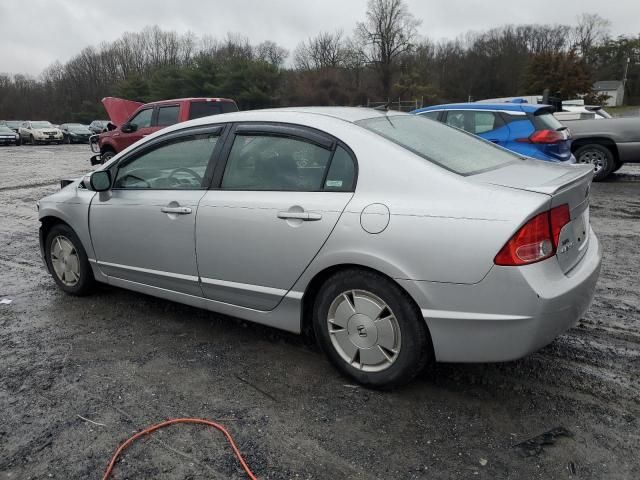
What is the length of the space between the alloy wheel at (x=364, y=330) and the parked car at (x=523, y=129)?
6074mm

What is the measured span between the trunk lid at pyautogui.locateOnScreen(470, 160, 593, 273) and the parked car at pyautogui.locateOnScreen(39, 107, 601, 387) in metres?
0.01

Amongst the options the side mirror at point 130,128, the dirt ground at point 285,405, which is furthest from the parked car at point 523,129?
the side mirror at point 130,128

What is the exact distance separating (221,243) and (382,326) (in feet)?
3.88

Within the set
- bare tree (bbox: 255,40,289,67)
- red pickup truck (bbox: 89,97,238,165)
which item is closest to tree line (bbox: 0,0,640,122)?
bare tree (bbox: 255,40,289,67)

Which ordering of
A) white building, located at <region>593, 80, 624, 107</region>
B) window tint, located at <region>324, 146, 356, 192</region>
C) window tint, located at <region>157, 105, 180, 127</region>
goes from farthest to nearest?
white building, located at <region>593, 80, 624, 107</region>
window tint, located at <region>157, 105, 180, 127</region>
window tint, located at <region>324, 146, 356, 192</region>

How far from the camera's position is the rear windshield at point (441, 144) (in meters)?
2.97

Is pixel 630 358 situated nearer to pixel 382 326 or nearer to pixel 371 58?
pixel 382 326

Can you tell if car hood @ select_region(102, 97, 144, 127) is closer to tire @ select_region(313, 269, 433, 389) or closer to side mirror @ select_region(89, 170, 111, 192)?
side mirror @ select_region(89, 170, 111, 192)

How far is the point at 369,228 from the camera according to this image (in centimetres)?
274

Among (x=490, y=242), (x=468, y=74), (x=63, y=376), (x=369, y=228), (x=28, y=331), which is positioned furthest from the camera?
(x=468, y=74)

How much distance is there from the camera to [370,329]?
9.37 ft

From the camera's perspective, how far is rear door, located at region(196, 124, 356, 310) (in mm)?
2975

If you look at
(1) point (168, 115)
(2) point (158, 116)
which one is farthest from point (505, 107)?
(2) point (158, 116)

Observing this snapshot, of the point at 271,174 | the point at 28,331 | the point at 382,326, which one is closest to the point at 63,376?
the point at 28,331
